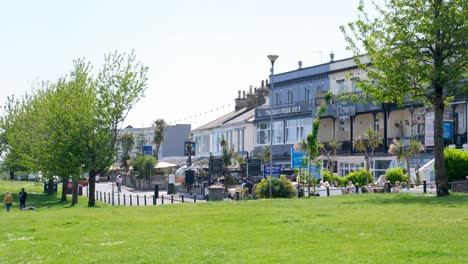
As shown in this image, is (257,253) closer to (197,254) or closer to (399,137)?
(197,254)

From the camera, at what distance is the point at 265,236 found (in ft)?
59.4

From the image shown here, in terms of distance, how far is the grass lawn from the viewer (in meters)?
14.6

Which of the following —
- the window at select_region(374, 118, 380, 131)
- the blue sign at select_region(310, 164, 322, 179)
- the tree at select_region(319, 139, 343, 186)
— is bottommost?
the blue sign at select_region(310, 164, 322, 179)

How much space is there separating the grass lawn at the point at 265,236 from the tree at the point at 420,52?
4.49m

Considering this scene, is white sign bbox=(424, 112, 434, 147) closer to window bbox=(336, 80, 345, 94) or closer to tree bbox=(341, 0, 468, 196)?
tree bbox=(341, 0, 468, 196)

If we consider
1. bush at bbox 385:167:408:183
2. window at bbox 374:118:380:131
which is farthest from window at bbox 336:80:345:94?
bush at bbox 385:167:408:183

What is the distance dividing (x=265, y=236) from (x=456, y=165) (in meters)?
22.5

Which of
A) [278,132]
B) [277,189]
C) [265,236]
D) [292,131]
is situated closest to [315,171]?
[277,189]

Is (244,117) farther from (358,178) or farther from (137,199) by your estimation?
(137,199)

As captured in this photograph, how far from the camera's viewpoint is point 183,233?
19.8m

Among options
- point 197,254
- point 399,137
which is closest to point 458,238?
point 197,254

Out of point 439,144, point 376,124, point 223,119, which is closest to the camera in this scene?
point 439,144

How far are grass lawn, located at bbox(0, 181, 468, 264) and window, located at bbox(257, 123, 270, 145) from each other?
146 ft

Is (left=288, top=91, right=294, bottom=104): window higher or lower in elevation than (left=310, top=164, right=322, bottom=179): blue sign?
higher
